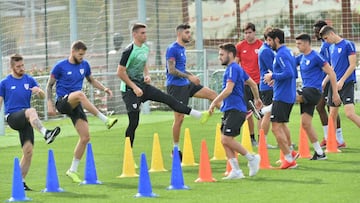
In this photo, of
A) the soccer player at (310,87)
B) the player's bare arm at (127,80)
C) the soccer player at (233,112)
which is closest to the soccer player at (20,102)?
the player's bare arm at (127,80)

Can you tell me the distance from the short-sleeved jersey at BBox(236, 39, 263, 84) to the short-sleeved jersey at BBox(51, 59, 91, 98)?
4269 mm

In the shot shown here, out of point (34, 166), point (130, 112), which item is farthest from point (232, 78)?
point (34, 166)

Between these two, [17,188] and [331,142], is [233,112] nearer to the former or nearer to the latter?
[17,188]

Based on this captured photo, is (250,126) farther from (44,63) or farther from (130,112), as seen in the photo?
(44,63)

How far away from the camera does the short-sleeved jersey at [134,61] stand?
15.3 m

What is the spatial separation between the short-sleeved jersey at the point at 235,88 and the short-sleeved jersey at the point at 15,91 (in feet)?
A: 8.08

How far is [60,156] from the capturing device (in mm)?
17516

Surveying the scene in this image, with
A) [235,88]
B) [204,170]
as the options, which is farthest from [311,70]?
[204,170]

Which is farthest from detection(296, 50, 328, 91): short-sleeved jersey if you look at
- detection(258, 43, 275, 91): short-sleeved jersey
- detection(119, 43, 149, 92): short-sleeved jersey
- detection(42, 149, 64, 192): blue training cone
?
detection(42, 149, 64, 192): blue training cone

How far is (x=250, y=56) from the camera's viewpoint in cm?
1803

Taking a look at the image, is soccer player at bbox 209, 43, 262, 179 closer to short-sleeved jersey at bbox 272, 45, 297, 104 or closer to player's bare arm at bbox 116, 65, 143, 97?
short-sleeved jersey at bbox 272, 45, 297, 104

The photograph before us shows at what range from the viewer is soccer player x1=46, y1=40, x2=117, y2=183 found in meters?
14.2

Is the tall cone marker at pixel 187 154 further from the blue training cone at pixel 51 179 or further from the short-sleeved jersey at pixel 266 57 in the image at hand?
the blue training cone at pixel 51 179

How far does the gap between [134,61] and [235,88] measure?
2.21 m
